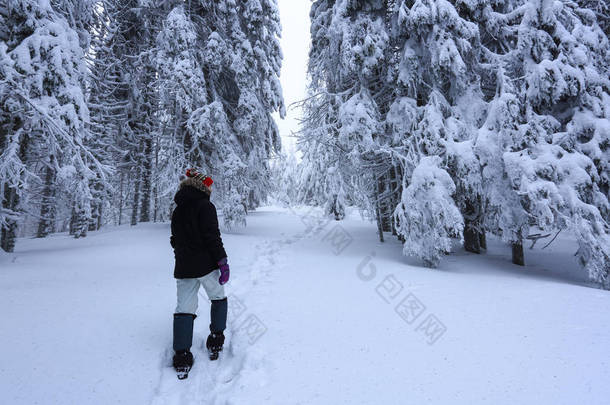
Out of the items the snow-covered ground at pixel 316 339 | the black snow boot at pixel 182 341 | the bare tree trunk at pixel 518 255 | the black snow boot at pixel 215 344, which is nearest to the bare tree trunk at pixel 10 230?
the snow-covered ground at pixel 316 339

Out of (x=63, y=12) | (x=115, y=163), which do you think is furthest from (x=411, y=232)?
(x=115, y=163)

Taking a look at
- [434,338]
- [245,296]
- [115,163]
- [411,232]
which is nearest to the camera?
[434,338]

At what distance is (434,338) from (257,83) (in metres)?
12.8

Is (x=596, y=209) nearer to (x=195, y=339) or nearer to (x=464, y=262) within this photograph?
(x=464, y=262)

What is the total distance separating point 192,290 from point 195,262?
308 mm

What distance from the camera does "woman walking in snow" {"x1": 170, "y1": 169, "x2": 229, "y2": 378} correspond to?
3254mm

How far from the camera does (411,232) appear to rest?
709cm

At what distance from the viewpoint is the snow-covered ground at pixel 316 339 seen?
2691 mm

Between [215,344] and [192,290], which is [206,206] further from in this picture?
[215,344]

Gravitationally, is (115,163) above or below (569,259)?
above

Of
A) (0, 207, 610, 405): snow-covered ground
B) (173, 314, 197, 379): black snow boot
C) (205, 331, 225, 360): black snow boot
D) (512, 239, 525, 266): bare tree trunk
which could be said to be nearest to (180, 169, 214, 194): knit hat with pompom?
(173, 314, 197, 379): black snow boot

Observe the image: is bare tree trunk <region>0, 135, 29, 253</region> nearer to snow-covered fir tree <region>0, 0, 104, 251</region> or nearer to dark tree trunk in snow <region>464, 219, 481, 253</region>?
snow-covered fir tree <region>0, 0, 104, 251</region>

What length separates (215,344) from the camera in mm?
3373

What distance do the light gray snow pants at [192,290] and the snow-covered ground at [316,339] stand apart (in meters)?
0.60
